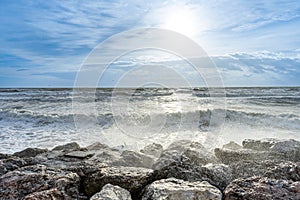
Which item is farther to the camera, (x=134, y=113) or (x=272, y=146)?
(x=134, y=113)

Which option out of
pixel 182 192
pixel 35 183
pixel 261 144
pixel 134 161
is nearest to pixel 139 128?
pixel 261 144

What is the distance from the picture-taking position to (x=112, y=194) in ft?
7.11

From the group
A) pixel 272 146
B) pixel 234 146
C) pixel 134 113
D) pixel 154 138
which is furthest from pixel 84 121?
pixel 272 146

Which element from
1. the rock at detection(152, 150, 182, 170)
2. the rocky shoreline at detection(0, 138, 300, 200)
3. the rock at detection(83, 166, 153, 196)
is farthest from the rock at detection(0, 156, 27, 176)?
the rock at detection(152, 150, 182, 170)

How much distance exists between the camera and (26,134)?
8000 mm

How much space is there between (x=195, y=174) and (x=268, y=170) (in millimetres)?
733

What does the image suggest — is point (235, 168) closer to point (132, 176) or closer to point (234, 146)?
point (132, 176)

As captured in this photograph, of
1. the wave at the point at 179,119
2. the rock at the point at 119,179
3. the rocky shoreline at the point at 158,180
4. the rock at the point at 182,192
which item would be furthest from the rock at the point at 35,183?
the wave at the point at 179,119

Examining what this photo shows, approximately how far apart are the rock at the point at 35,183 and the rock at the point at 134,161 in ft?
2.97

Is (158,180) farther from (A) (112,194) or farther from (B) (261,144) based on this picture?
(B) (261,144)

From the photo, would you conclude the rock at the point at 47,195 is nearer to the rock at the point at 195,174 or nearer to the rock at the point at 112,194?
the rock at the point at 112,194

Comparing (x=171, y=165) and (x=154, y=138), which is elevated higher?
(x=171, y=165)

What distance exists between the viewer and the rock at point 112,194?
211cm

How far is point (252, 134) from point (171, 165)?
6.27 m
